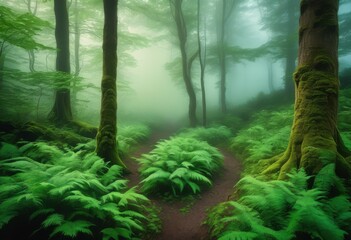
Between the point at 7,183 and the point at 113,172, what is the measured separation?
2518 mm

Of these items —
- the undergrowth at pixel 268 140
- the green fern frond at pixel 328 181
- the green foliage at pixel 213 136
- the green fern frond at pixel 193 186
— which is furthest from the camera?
the green foliage at pixel 213 136

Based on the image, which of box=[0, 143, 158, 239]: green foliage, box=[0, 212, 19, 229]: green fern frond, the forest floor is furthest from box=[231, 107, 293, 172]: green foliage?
box=[0, 212, 19, 229]: green fern frond

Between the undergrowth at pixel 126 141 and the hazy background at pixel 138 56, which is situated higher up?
the hazy background at pixel 138 56

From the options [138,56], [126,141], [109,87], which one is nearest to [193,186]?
[109,87]

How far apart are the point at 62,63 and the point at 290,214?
13138 millimetres

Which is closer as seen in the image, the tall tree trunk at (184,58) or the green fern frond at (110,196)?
the green fern frond at (110,196)

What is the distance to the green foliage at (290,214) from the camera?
3.67 meters

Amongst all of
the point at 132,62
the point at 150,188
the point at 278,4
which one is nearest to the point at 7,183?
the point at 150,188

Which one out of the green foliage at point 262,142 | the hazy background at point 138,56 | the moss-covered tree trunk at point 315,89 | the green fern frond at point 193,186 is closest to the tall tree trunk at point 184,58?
the hazy background at point 138,56

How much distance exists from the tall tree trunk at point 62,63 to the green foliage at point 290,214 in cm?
1003

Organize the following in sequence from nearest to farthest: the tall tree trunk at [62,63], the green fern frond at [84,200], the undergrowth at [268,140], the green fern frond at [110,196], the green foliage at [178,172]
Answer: the green fern frond at [84,200] → the green fern frond at [110,196] → the green foliage at [178,172] → the undergrowth at [268,140] → the tall tree trunk at [62,63]

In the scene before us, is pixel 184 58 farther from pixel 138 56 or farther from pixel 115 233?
pixel 138 56

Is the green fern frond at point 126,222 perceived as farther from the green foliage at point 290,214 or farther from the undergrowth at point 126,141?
the undergrowth at point 126,141

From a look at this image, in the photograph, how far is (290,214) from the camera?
4113 mm
